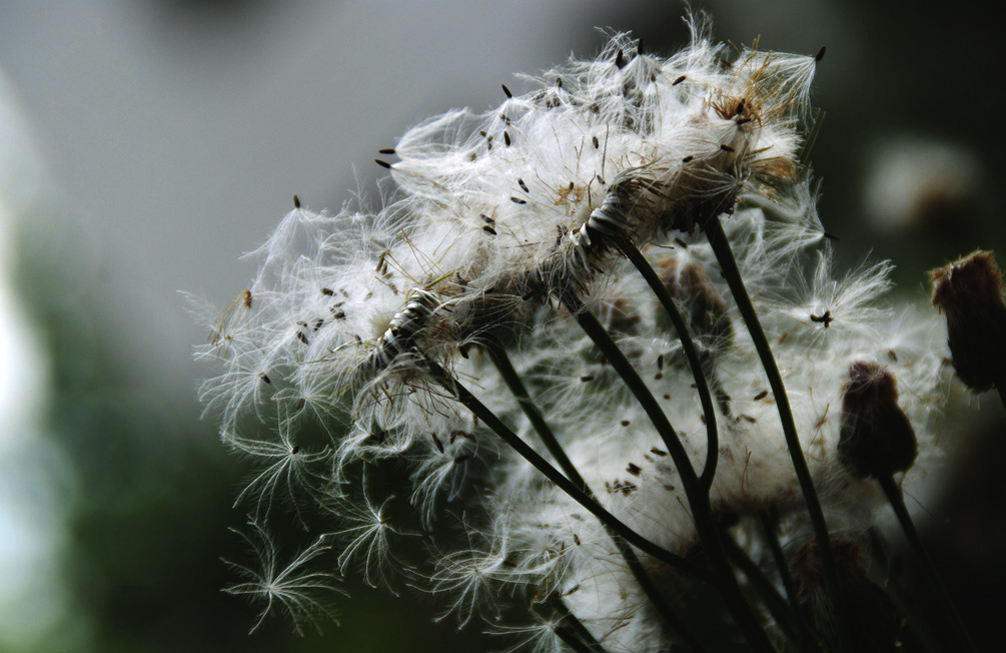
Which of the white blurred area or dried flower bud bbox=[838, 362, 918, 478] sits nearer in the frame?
dried flower bud bbox=[838, 362, 918, 478]

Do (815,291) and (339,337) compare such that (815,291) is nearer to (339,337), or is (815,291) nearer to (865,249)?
(339,337)

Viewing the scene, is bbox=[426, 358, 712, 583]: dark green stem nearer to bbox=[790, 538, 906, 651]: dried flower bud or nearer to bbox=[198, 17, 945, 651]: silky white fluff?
bbox=[198, 17, 945, 651]: silky white fluff

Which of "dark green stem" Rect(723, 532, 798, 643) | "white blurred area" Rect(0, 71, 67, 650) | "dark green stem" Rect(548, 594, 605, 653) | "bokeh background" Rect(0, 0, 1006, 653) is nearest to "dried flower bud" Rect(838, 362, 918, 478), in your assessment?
"dark green stem" Rect(723, 532, 798, 643)

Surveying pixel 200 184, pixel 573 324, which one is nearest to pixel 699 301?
pixel 573 324

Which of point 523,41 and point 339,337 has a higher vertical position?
point 523,41

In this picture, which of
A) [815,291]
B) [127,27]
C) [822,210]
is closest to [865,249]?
[822,210]

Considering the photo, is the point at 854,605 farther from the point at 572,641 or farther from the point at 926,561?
the point at 572,641
